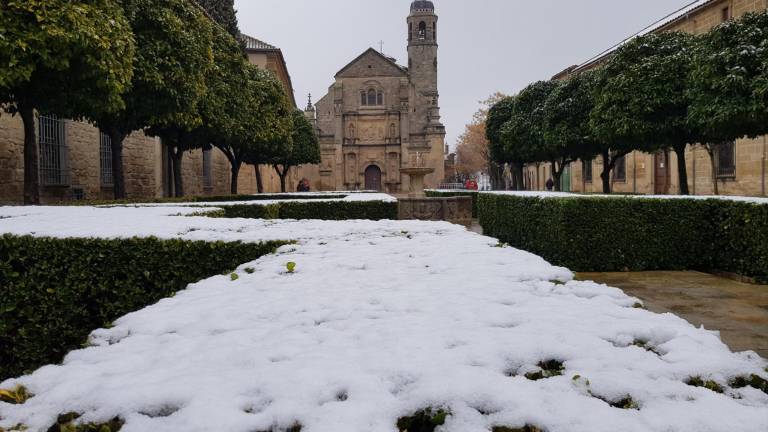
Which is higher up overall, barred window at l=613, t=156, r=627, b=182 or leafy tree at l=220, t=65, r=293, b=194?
leafy tree at l=220, t=65, r=293, b=194

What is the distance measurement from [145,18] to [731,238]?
504 inches

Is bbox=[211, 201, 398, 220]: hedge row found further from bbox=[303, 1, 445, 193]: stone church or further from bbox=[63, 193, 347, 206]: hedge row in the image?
bbox=[303, 1, 445, 193]: stone church

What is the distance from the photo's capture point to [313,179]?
54.1 meters

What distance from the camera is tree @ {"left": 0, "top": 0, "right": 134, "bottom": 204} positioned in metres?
8.01

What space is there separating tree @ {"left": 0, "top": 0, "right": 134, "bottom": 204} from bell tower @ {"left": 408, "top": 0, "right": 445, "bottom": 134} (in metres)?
47.6

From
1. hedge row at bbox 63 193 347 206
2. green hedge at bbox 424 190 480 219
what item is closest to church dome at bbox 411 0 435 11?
green hedge at bbox 424 190 480 219

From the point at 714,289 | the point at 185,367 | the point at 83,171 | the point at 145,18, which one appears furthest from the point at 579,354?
the point at 83,171

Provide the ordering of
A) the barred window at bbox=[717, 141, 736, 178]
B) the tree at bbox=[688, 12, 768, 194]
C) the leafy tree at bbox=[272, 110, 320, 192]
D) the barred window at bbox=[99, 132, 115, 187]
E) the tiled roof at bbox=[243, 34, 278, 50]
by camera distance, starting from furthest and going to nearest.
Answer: the tiled roof at bbox=[243, 34, 278, 50] → the leafy tree at bbox=[272, 110, 320, 192] → the barred window at bbox=[717, 141, 736, 178] → the barred window at bbox=[99, 132, 115, 187] → the tree at bbox=[688, 12, 768, 194]

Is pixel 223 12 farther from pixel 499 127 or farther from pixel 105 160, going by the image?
pixel 499 127

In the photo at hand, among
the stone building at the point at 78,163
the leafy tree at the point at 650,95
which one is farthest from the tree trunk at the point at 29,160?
the leafy tree at the point at 650,95

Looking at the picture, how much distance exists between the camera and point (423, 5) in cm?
5797

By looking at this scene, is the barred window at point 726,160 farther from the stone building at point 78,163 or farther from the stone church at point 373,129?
the stone church at point 373,129

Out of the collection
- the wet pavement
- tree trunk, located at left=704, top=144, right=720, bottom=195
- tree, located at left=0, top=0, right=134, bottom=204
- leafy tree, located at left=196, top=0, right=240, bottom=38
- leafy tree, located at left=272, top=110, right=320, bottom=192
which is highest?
leafy tree, located at left=196, top=0, right=240, bottom=38

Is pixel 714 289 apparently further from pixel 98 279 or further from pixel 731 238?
pixel 98 279
